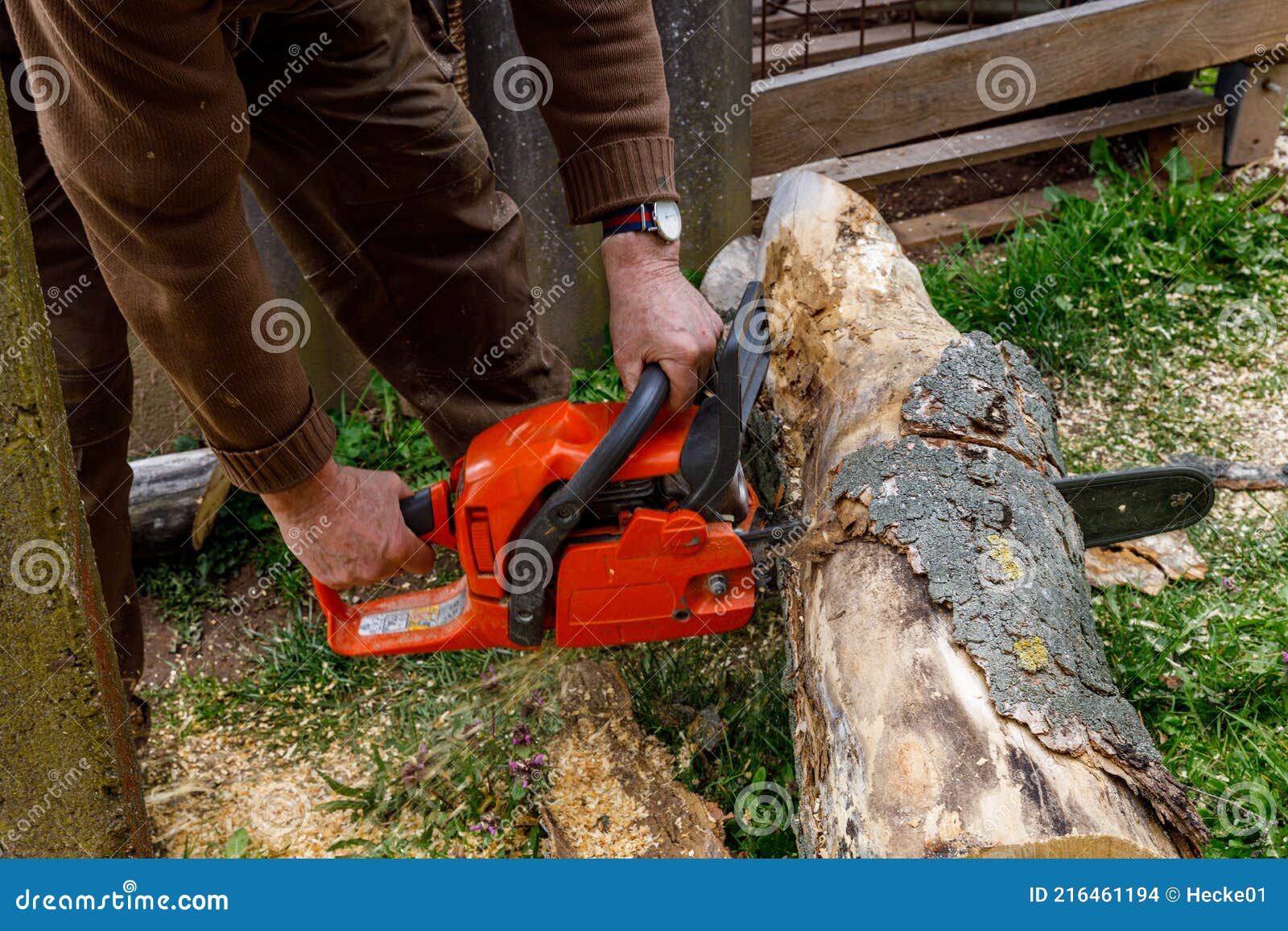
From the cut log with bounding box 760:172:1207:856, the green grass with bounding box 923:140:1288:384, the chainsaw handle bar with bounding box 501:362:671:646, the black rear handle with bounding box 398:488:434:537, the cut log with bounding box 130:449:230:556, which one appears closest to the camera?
the cut log with bounding box 760:172:1207:856

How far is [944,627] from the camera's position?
1.69m

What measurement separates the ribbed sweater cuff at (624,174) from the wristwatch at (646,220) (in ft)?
0.04

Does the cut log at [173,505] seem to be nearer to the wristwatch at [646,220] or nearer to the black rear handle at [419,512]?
the black rear handle at [419,512]

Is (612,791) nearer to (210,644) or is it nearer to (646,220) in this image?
(646,220)

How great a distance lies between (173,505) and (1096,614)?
8.86ft

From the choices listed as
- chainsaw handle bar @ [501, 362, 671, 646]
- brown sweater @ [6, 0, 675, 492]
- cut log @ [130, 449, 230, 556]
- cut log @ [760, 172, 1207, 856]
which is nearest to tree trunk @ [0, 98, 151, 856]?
brown sweater @ [6, 0, 675, 492]

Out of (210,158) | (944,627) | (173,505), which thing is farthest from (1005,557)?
(173,505)

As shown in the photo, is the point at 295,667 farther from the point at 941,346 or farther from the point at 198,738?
the point at 941,346

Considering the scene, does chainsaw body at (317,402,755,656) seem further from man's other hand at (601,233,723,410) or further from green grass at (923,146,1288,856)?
green grass at (923,146,1288,856)

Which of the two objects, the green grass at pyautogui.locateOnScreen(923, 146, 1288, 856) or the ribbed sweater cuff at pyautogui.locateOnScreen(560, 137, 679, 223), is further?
the green grass at pyautogui.locateOnScreen(923, 146, 1288, 856)

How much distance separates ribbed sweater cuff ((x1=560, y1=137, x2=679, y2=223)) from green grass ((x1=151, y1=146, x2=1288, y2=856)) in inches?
42.2

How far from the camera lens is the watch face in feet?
7.02

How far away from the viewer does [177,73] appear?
1728 mm

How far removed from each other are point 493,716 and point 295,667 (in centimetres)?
70
